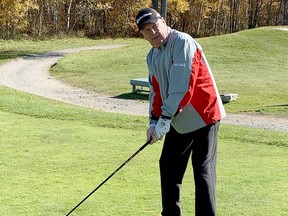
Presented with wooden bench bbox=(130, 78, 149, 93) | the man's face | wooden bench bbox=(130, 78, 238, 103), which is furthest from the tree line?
the man's face

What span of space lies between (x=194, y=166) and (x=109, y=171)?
1.91 m

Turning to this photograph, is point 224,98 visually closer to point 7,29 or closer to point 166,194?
point 166,194

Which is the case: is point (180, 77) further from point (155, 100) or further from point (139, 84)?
point (139, 84)

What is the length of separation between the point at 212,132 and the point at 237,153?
294cm

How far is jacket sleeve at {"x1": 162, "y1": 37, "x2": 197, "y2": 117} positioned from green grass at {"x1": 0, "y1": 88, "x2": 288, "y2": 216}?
3.52 feet

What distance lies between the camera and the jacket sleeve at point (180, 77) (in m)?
3.52

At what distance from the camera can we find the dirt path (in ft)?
40.4

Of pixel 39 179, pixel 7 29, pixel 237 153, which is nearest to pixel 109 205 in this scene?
pixel 39 179

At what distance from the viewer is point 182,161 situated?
3959 millimetres

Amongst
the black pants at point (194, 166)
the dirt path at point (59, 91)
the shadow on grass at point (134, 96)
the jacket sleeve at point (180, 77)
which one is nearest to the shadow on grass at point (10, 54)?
the dirt path at point (59, 91)

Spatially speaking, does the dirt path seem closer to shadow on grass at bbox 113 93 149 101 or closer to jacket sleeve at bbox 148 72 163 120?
shadow on grass at bbox 113 93 149 101

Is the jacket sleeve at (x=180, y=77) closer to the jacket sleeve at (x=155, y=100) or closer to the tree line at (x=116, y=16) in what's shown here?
the jacket sleeve at (x=155, y=100)

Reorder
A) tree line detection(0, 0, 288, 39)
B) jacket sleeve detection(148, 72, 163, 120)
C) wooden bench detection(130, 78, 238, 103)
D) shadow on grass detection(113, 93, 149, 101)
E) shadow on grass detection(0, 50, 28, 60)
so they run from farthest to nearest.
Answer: tree line detection(0, 0, 288, 39), shadow on grass detection(0, 50, 28, 60), shadow on grass detection(113, 93, 149, 101), wooden bench detection(130, 78, 238, 103), jacket sleeve detection(148, 72, 163, 120)

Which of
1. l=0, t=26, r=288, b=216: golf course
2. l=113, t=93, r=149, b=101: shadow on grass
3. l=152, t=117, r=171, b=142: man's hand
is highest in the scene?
l=152, t=117, r=171, b=142: man's hand
